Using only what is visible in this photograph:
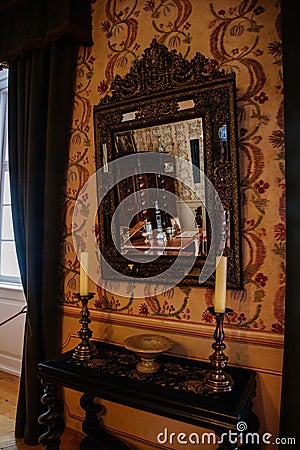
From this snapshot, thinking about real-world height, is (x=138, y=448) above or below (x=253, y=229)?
below

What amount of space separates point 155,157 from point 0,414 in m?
1.94

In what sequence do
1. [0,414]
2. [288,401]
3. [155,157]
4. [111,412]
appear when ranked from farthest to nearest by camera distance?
[0,414] < [111,412] < [155,157] < [288,401]

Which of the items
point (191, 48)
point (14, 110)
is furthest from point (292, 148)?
point (14, 110)

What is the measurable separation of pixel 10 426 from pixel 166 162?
188cm

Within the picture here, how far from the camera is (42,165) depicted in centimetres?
205

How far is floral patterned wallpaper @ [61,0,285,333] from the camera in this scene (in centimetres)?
141

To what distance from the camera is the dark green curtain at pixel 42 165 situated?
1.94 meters

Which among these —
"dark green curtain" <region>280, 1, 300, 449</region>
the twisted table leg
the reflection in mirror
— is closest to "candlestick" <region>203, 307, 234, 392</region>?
"dark green curtain" <region>280, 1, 300, 449</region>

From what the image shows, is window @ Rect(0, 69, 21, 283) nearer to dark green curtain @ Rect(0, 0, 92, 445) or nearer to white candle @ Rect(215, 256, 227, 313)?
dark green curtain @ Rect(0, 0, 92, 445)

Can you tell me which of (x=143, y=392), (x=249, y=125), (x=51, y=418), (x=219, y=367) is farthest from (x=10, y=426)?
(x=249, y=125)

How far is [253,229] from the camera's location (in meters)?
1.45

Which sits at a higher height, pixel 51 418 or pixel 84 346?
Result: pixel 84 346

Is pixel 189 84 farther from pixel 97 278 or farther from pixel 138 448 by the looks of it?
pixel 138 448

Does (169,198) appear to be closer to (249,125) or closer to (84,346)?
(249,125)
